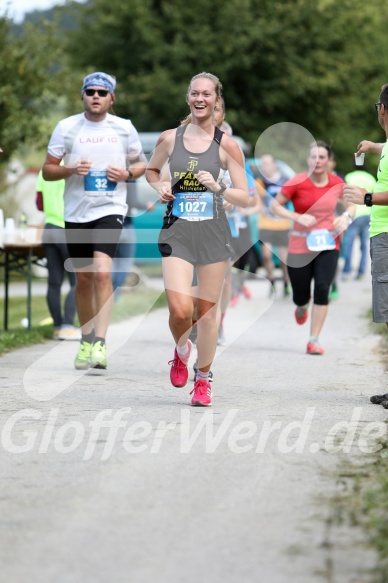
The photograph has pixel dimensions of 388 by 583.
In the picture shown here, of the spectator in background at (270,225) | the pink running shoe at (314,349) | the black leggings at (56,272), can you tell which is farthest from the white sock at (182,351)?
the spectator in background at (270,225)

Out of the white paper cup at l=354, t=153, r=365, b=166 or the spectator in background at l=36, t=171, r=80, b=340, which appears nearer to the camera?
the white paper cup at l=354, t=153, r=365, b=166

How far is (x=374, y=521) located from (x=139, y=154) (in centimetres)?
548

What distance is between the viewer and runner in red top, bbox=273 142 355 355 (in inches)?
434

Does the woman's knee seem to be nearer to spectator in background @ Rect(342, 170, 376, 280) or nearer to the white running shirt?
the white running shirt

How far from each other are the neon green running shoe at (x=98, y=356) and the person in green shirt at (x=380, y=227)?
237 centimetres

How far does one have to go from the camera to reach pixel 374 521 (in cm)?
479

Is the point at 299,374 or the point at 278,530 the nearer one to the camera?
the point at 278,530

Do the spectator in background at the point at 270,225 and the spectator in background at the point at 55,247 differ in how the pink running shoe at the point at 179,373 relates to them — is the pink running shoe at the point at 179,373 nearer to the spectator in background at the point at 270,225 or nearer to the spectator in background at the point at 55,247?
the spectator in background at the point at 55,247

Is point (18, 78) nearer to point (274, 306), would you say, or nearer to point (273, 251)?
point (273, 251)

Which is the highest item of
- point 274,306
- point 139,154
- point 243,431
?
point 139,154

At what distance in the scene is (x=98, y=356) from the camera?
940 centimetres

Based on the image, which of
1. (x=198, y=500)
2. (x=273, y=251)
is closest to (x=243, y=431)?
(x=198, y=500)

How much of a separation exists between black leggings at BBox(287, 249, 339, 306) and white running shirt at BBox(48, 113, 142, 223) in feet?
7.10

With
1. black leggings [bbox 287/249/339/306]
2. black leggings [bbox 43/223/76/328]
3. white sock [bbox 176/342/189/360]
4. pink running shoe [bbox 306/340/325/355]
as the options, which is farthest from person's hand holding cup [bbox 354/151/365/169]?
black leggings [bbox 43/223/76/328]
